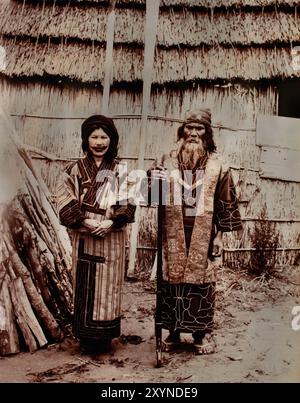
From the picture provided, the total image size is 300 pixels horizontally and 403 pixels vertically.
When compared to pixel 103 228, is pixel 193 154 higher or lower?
higher

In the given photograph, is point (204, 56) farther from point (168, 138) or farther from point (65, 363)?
point (65, 363)

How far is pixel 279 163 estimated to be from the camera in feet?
11.1

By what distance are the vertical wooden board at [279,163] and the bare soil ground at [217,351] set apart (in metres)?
0.66

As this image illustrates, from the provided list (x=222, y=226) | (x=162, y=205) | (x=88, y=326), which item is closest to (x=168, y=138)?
(x=162, y=205)

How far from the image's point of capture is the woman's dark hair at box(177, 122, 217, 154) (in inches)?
125

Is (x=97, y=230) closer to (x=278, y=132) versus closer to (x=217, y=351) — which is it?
(x=217, y=351)

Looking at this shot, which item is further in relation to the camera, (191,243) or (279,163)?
(279,163)

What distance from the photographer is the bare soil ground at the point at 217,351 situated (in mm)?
3148

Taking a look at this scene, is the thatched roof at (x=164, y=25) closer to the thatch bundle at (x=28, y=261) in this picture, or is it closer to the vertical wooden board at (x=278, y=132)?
the vertical wooden board at (x=278, y=132)

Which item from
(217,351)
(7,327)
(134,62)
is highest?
(134,62)

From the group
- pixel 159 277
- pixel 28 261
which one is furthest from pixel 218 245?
pixel 28 261

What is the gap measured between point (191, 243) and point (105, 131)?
0.88 meters

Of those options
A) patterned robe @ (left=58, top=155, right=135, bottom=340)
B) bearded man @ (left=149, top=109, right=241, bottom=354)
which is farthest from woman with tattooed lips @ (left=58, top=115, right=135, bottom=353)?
bearded man @ (left=149, top=109, right=241, bottom=354)
